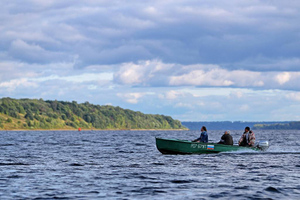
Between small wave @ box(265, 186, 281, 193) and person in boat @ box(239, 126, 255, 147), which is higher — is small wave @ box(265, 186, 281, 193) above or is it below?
below

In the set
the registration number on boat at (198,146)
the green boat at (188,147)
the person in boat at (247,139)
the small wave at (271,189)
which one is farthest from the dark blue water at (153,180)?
the person in boat at (247,139)

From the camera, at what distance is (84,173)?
1112 inches

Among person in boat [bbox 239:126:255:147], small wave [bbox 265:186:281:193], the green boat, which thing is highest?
person in boat [bbox 239:126:255:147]

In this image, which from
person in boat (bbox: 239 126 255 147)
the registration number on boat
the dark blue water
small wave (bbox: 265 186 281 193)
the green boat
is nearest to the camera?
the dark blue water

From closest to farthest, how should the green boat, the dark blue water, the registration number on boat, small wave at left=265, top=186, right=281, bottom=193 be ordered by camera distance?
the dark blue water, small wave at left=265, top=186, right=281, bottom=193, the green boat, the registration number on boat

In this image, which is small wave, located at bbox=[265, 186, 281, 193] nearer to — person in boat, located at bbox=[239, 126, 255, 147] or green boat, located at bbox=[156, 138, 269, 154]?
green boat, located at bbox=[156, 138, 269, 154]

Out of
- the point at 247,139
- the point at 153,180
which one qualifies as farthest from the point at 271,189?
the point at 247,139

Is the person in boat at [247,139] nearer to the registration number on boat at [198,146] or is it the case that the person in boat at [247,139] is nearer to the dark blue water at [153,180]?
→ the registration number on boat at [198,146]

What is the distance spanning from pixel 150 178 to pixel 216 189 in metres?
4.94

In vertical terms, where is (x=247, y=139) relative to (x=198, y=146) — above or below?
above

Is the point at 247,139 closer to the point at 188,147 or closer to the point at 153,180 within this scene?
the point at 188,147

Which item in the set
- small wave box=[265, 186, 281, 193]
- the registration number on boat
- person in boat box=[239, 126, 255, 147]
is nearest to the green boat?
the registration number on boat

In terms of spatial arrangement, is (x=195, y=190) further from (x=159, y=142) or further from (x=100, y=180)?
(x=159, y=142)

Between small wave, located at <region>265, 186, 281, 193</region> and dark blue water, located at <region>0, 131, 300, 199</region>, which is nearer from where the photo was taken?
dark blue water, located at <region>0, 131, 300, 199</region>
